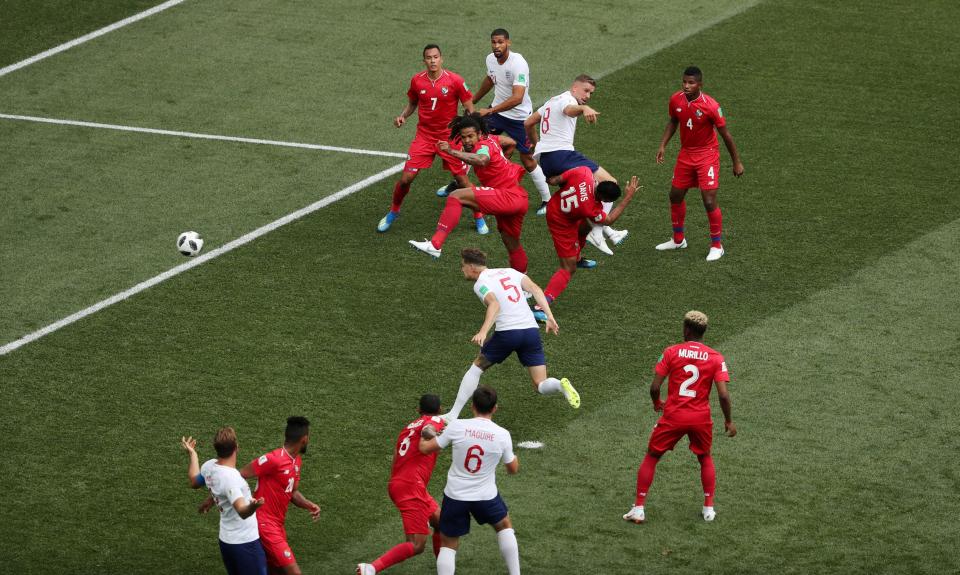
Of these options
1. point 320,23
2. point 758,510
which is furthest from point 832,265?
point 320,23

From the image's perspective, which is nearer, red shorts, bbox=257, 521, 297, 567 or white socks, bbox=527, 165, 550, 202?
red shorts, bbox=257, 521, 297, 567

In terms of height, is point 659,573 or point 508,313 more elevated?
point 508,313

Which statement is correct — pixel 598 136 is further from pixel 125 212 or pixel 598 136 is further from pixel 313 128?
pixel 125 212

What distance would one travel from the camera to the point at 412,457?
12.0 metres

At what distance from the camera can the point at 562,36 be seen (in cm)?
2666

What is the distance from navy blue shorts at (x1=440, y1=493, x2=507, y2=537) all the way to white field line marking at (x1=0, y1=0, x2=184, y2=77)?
1766 cm

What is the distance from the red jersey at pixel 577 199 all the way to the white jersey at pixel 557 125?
5.84ft

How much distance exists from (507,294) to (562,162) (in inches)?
199

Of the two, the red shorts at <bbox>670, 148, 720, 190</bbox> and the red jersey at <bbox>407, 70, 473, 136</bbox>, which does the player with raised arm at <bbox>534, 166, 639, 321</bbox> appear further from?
the red jersey at <bbox>407, 70, 473, 136</bbox>

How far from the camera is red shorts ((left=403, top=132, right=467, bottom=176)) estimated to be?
1923 centimetres

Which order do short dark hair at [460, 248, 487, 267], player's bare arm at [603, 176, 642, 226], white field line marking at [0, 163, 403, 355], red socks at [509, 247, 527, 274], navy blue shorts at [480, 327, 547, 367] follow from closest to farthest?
short dark hair at [460, 248, 487, 267] → navy blue shorts at [480, 327, 547, 367] → player's bare arm at [603, 176, 642, 226] → white field line marking at [0, 163, 403, 355] → red socks at [509, 247, 527, 274]

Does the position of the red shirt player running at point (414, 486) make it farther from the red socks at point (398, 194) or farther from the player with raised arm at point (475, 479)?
the red socks at point (398, 194)

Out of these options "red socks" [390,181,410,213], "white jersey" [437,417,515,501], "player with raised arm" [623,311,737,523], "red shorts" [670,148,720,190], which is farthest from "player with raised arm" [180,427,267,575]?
"red shorts" [670,148,720,190]

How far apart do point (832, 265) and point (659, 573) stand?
7563 millimetres
